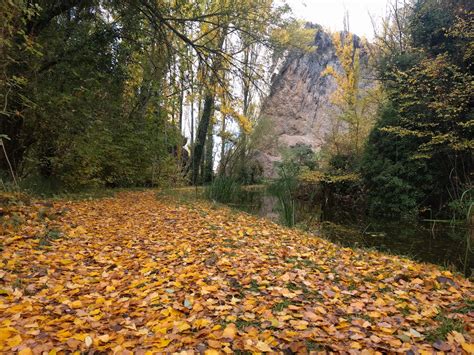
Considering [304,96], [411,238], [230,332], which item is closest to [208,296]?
[230,332]

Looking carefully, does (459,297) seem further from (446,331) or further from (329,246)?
(329,246)

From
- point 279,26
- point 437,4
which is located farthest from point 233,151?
point 437,4

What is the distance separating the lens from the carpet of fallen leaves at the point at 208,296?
1.74 metres

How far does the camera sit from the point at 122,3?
5.48m

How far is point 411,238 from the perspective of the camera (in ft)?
19.5

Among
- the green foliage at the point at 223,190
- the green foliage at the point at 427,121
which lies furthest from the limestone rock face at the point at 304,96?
the green foliage at the point at 223,190

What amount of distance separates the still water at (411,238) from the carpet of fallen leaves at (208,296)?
146cm

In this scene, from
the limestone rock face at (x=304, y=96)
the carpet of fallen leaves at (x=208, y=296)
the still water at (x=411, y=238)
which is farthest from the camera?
the limestone rock face at (x=304, y=96)

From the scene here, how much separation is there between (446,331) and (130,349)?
1.87 m

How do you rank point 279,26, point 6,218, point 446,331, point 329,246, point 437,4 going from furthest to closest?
point 437,4 < point 279,26 < point 329,246 < point 6,218 < point 446,331

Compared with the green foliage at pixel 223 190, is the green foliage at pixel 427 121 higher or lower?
higher

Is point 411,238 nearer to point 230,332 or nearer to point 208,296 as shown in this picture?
point 208,296

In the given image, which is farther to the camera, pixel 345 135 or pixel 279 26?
pixel 345 135

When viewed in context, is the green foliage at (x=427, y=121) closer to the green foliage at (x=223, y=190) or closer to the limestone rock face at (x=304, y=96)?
the green foliage at (x=223, y=190)
